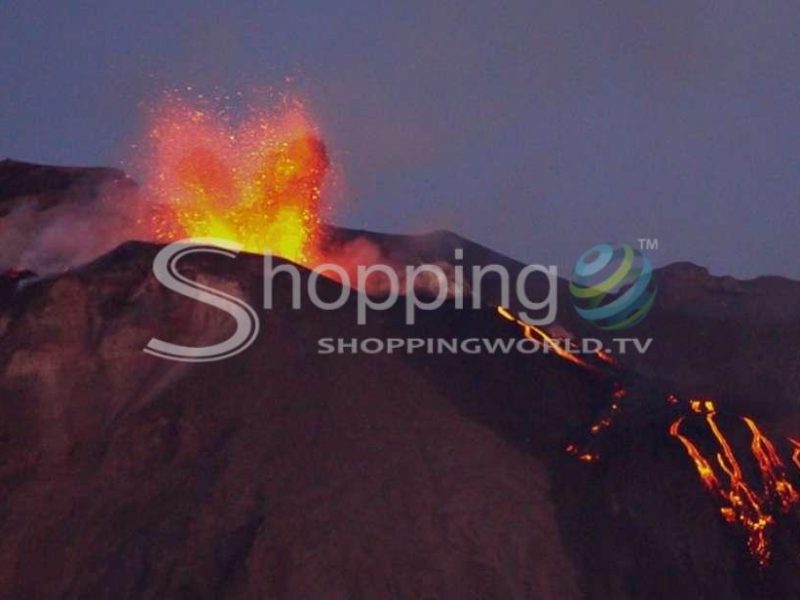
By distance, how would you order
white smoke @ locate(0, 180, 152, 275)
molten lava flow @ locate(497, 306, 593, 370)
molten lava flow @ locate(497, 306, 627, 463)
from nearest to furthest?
molten lava flow @ locate(497, 306, 627, 463) → molten lava flow @ locate(497, 306, 593, 370) → white smoke @ locate(0, 180, 152, 275)

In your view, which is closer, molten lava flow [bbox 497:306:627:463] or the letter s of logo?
molten lava flow [bbox 497:306:627:463]

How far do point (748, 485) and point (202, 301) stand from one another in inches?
432

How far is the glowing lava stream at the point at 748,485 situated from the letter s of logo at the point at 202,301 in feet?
27.5

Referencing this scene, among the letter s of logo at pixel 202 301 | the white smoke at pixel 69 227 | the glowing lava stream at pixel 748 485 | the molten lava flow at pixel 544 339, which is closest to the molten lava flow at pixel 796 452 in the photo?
the glowing lava stream at pixel 748 485

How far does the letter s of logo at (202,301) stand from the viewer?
24.2 meters

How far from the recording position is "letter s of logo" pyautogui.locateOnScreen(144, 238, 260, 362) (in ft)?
79.3

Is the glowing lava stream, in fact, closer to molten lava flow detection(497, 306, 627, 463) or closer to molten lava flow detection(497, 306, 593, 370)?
molten lava flow detection(497, 306, 627, 463)

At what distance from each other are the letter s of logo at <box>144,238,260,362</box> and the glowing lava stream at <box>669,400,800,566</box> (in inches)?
330

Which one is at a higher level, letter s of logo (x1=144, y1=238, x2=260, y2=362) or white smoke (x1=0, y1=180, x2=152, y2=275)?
white smoke (x1=0, y1=180, x2=152, y2=275)

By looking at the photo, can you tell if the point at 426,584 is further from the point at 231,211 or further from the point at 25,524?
the point at 231,211

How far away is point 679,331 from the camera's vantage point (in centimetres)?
5175

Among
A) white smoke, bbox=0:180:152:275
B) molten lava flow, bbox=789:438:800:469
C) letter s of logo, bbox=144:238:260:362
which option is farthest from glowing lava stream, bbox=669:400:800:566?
white smoke, bbox=0:180:152:275

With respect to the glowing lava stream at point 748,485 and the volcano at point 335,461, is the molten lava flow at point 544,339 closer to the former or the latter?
the volcano at point 335,461

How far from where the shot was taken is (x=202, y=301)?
82.2ft
